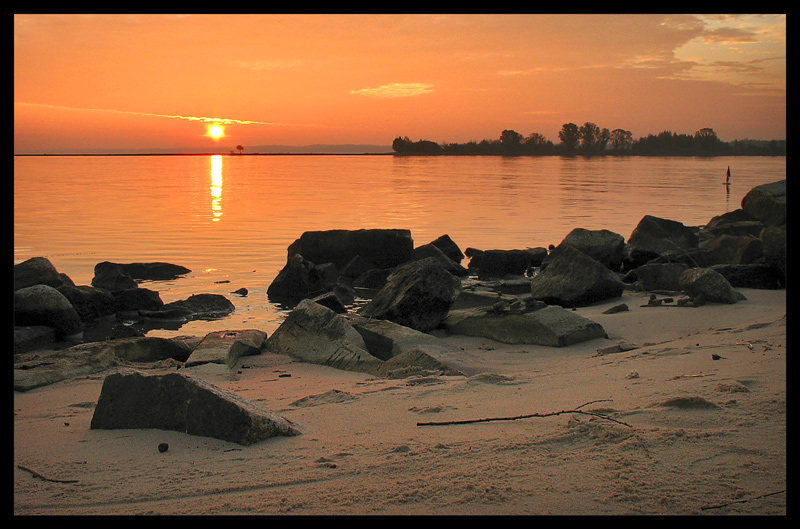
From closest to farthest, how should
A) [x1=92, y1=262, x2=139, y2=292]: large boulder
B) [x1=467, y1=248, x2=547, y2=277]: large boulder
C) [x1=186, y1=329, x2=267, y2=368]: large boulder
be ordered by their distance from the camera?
[x1=186, y1=329, x2=267, y2=368]: large boulder → [x1=92, y1=262, x2=139, y2=292]: large boulder → [x1=467, y1=248, x2=547, y2=277]: large boulder

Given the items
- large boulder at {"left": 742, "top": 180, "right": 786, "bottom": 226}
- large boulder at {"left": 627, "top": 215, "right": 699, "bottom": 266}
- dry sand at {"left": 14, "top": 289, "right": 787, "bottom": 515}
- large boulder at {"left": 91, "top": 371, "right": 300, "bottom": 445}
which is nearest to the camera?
dry sand at {"left": 14, "top": 289, "right": 787, "bottom": 515}

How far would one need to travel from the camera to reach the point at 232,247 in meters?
17.4

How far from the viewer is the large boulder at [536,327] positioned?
6.89 m

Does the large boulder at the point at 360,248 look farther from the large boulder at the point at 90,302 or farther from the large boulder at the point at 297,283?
the large boulder at the point at 90,302

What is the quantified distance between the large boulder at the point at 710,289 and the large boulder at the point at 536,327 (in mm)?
2146

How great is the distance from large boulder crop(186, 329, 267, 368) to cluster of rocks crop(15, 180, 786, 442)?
15 mm

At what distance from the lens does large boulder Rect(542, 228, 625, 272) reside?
1288 centimetres

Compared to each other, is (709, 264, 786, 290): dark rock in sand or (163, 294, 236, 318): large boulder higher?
(709, 264, 786, 290): dark rock in sand

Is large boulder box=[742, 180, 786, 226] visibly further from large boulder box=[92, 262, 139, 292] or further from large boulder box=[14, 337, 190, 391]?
large boulder box=[92, 262, 139, 292]

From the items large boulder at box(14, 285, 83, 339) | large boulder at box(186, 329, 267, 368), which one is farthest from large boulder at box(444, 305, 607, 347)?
large boulder at box(14, 285, 83, 339)

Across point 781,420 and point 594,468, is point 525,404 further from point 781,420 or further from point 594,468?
point 781,420

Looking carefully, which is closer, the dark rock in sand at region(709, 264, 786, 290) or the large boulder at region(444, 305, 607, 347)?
the large boulder at region(444, 305, 607, 347)
